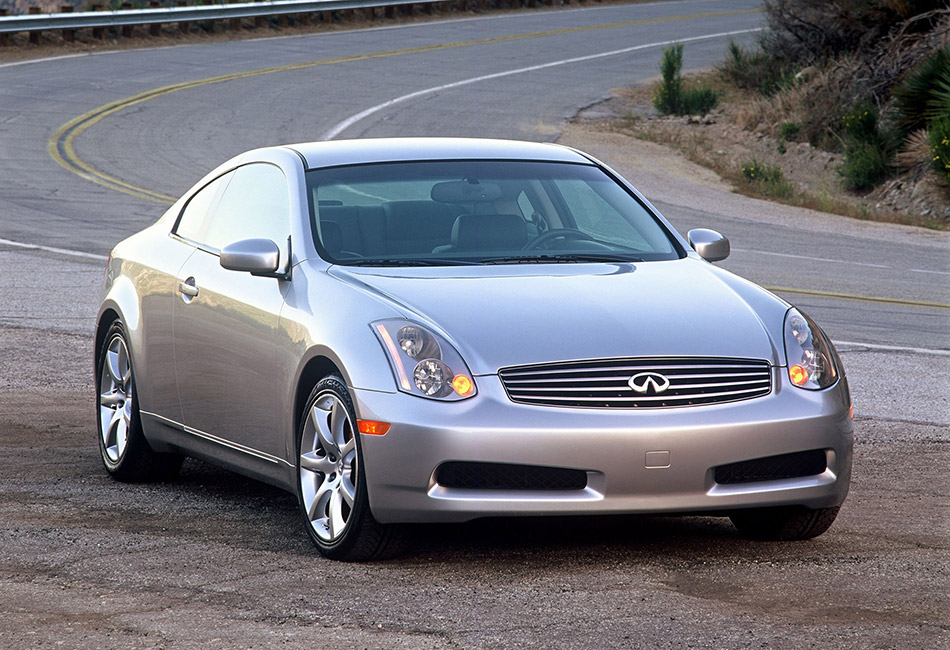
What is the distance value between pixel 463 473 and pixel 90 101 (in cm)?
2570

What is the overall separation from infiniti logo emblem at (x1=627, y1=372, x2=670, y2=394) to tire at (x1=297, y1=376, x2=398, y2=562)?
0.99 m

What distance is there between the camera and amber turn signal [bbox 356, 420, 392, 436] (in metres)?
5.22

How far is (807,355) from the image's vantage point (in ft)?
18.3

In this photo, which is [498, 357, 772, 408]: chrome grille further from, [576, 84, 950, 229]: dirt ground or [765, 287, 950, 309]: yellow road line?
[576, 84, 950, 229]: dirt ground

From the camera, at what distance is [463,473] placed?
5.21 meters

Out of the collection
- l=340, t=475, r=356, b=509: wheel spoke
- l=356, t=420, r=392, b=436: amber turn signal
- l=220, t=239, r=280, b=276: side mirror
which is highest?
l=220, t=239, r=280, b=276: side mirror

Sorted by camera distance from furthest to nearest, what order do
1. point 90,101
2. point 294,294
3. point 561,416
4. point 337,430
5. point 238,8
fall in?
1. point 238,8
2. point 90,101
3. point 294,294
4. point 337,430
5. point 561,416

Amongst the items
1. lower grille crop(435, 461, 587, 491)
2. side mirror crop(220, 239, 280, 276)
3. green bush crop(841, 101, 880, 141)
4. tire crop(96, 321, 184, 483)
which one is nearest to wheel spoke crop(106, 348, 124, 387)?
tire crop(96, 321, 184, 483)

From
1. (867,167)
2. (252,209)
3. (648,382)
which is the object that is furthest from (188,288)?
(867,167)

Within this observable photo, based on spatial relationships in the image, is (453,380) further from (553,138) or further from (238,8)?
(238,8)

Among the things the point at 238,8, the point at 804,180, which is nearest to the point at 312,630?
the point at 804,180

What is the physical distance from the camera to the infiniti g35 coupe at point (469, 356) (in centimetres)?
518

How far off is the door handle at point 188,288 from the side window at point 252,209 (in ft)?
0.72

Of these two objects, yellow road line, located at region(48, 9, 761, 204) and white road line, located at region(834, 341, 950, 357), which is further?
yellow road line, located at region(48, 9, 761, 204)
